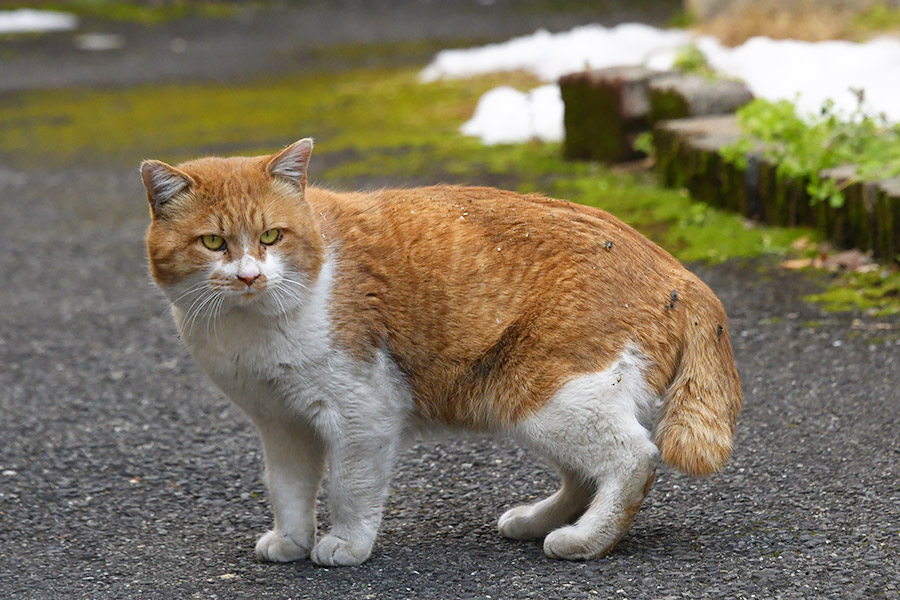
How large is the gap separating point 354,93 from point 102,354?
25.0ft

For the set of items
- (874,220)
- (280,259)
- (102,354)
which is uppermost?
(280,259)

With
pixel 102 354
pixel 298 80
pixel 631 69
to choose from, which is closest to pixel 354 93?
pixel 298 80

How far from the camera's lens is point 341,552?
2949mm

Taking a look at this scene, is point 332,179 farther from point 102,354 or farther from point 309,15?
point 309,15

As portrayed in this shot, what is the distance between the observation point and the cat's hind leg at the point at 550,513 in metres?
3.04

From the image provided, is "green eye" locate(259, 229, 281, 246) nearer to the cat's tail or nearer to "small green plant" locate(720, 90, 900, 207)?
the cat's tail

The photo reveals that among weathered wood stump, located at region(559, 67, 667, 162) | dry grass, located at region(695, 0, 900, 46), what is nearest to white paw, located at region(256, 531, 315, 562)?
weathered wood stump, located at region(559, 67, 667, 162)

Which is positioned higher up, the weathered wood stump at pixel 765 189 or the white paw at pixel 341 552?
the weathered wood stump at pixel 765 189

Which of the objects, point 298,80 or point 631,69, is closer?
point 631,69

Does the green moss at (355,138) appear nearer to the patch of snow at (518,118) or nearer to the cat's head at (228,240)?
the patch of snow at (518,118)

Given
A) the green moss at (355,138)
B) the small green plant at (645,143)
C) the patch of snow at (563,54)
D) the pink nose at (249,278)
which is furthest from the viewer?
the patch of snow at (563,54)

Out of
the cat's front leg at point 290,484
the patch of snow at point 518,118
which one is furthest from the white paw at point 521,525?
the patch of snow at point 518,118

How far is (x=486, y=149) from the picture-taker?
28.3 ft

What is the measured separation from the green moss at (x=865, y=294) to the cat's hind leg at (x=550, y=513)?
212 cm
